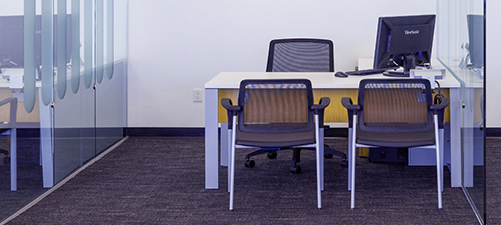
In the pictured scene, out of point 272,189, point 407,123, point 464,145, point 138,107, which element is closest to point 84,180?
point 272,189

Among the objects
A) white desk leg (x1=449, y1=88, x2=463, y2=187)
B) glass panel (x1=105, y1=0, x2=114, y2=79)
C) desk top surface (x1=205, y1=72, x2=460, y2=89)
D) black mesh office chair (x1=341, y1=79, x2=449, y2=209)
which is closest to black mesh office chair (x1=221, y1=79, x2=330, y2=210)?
black mesh office chair (x1=341, y1=79, x2=449, y2=209)

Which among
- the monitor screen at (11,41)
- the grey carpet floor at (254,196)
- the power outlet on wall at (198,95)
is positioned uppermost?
the monitor screen at (11,41)

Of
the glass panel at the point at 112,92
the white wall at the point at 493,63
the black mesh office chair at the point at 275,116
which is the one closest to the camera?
the black mesh office chair at the point at 275,116

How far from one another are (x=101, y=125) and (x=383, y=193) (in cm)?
245

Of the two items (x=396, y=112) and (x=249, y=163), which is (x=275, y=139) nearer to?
(x=396, y=112)

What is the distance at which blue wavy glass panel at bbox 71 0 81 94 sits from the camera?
4387 mm

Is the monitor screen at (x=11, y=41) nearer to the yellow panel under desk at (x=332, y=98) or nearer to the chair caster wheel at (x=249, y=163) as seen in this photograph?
the yellow panel under desk at (x=332, y=98)

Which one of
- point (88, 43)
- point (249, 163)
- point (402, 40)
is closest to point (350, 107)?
point (402, 40)

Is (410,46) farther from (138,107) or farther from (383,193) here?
(138,107)

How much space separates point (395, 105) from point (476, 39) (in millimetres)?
562

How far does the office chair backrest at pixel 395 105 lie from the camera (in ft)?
11.6

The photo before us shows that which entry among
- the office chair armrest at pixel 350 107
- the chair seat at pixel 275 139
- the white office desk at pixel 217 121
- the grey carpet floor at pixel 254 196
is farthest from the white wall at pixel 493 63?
the chair seat at pixel 275 139

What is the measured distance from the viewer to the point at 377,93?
3.54 metres

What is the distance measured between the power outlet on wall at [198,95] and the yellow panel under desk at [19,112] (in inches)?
97.3
